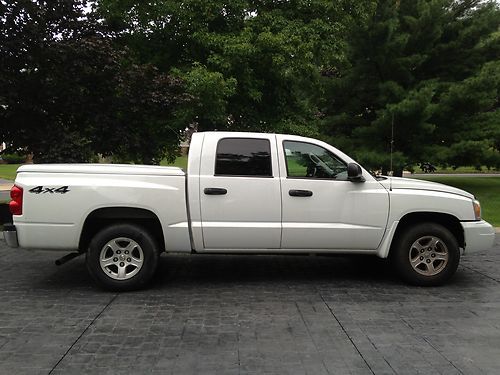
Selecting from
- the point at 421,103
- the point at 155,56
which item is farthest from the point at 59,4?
the point at 421,103

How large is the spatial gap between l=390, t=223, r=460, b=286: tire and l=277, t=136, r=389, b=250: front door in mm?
343

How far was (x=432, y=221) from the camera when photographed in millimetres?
6516

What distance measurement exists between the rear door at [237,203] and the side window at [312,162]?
26cm

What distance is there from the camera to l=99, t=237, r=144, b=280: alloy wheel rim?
6.01 m

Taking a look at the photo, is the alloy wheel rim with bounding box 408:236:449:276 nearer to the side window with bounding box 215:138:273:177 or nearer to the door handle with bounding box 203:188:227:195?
the side window with bounding box 215:138:273:177

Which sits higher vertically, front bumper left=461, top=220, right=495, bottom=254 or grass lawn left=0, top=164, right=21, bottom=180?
grass lawn left=0, top=164, right=21, bottom=180

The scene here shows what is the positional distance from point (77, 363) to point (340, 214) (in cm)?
341

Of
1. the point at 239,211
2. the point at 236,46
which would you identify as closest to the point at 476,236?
the point at 239,211

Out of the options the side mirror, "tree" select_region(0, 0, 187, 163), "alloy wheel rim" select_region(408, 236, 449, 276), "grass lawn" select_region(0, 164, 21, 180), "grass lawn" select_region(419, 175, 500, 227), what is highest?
"tree" select_region(0, 0, 187, 163)

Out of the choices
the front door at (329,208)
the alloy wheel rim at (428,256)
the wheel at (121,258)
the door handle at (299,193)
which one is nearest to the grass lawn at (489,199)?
the alloy wheel rim at (428,256)

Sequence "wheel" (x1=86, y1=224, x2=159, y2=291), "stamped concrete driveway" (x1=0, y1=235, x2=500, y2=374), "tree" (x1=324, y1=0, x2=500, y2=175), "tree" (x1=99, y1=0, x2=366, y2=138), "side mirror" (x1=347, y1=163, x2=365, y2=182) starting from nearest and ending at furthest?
"stamped concrete driveway" (x1=0, y1=235, x2=500, y2=374)
"wheel" (x1=86, y1=224, x2=159, y2=291)
"side mirror" (x1=347, y1=163, x2=365, y2=182)
"tree" (x1=99, y1=0, x2=366, y2=138)
"tree" (x1=324, y1=0, x2=500, y2=175)

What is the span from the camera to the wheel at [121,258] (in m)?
5.98

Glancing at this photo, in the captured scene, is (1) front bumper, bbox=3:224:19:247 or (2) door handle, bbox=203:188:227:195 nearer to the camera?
(1) front bumper, bbox=3:224:19:247

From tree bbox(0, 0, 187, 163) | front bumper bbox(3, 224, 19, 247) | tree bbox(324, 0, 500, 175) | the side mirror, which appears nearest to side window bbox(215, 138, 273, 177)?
the side mirror
